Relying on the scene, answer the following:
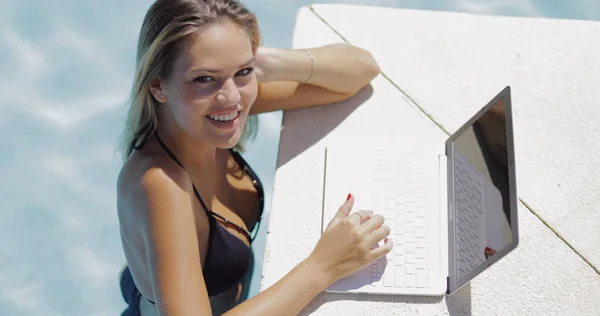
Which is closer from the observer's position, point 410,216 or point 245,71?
point 245,71

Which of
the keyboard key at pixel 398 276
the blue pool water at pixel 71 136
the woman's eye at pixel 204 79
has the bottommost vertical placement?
the keyboard key at pixel 398 276

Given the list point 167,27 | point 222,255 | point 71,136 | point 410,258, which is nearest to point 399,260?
point 410,258

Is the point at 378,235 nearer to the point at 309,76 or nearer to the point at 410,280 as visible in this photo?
the point at 410,280

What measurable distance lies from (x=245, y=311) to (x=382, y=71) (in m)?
0.76

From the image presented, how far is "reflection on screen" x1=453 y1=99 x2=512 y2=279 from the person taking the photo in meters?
1.26

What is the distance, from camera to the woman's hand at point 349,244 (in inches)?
50.5

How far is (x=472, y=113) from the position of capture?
161 centimetres

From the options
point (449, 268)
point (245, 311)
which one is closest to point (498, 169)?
point (449, 268)

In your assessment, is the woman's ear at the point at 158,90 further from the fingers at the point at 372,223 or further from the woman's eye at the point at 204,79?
the fingers at the point at 372,223

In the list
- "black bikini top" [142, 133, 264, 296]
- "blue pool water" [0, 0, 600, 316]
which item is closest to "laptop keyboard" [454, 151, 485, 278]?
"black bikini top" [142, 133, 264, 296]

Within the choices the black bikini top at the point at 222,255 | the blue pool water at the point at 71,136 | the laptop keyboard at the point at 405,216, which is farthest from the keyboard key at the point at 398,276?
the blue pool water at the point at 71,136

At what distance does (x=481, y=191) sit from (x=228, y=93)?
564 mm

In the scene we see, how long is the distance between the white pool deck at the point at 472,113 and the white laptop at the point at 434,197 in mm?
34

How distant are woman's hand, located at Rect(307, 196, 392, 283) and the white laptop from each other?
0.03m
